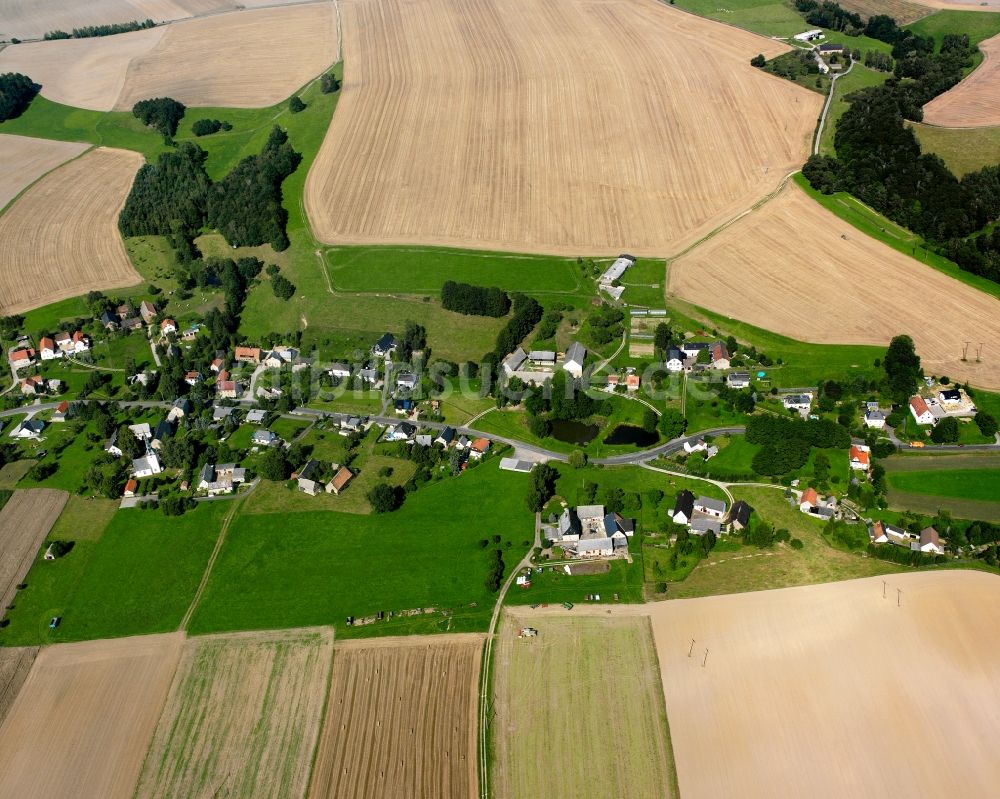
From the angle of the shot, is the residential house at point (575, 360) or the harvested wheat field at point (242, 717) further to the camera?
the residential house at point (575, 360)

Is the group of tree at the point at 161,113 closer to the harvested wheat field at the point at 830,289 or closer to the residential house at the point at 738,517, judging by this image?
the harvested wheat field at the point at 830,289

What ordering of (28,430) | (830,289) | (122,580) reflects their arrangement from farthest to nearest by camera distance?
(830,289) < (28,430) < (122,580)

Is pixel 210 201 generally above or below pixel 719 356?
below

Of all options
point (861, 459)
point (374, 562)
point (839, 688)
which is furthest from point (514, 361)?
point (839, 688)

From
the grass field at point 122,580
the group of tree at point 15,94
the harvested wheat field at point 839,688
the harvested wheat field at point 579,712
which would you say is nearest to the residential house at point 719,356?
the harvested wheat field at point 839,688

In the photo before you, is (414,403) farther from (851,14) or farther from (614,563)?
(851,14)

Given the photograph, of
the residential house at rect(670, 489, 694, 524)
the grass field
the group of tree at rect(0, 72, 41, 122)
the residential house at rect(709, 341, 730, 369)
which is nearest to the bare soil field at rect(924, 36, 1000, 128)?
the residential house at rect(709, 341, 730, 369)

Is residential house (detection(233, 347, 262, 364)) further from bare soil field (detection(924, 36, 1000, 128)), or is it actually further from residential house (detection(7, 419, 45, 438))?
bare soil field (detection(924, 36, 1000, 128))

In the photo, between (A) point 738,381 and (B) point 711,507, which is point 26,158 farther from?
(B) point 711,507

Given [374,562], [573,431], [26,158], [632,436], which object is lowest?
[26,158]
